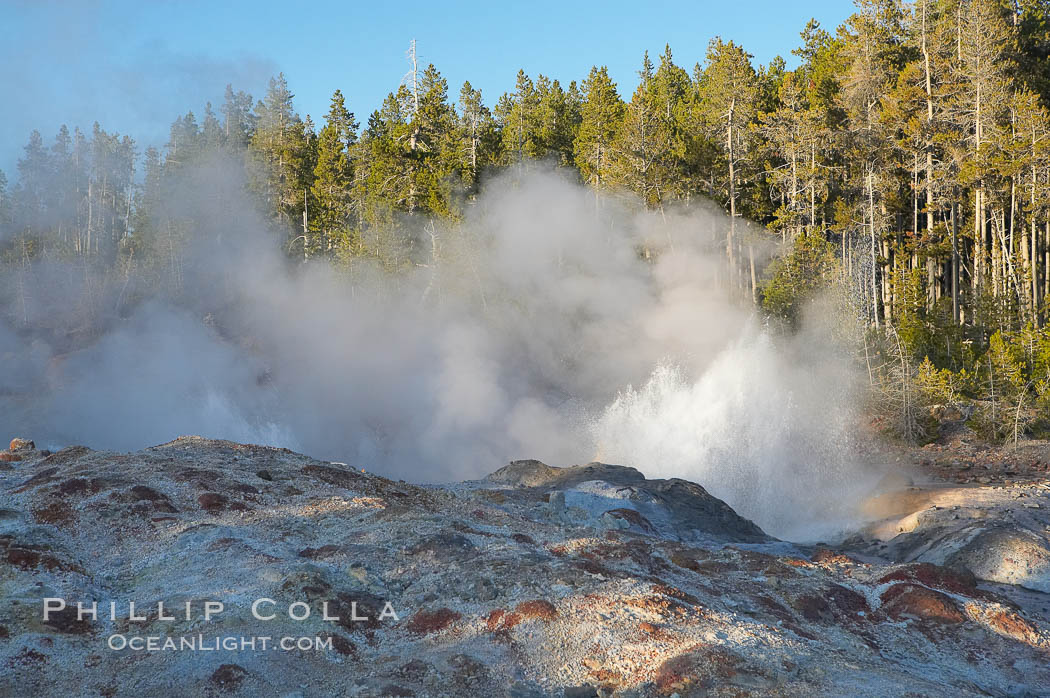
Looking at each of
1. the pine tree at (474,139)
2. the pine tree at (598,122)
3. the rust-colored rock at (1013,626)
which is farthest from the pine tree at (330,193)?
the rust-colored rock at (1013,626)

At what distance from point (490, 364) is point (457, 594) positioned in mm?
21815

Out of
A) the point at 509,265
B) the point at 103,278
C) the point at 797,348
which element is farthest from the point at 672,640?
the point at 103,278

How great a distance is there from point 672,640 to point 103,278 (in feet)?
163

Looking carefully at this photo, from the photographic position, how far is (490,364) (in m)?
29.8

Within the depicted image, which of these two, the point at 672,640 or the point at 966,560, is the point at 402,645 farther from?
the point at 966,560

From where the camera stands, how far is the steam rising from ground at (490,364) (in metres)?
21.1

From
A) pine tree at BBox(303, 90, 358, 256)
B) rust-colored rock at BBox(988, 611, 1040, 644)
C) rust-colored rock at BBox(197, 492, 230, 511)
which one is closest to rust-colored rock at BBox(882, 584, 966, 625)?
rust-colored rock at BBox(988, 611, 1040, 644)

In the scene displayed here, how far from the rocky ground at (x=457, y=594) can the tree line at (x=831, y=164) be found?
13803 millimetres

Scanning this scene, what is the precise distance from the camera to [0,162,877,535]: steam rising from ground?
21078 millimetres

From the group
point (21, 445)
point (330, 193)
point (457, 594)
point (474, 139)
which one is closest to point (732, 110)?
point (474, 139)

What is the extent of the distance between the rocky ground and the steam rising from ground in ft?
25.1

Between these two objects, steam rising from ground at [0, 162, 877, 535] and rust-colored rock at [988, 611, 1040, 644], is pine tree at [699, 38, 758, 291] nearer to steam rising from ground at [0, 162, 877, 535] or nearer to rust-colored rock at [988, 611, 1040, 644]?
steam rising from ground at [0, 162, 877, 535]

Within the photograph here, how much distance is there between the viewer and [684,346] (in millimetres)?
27797

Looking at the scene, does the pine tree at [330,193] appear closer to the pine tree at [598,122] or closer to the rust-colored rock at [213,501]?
the pine tree at [598,122]
